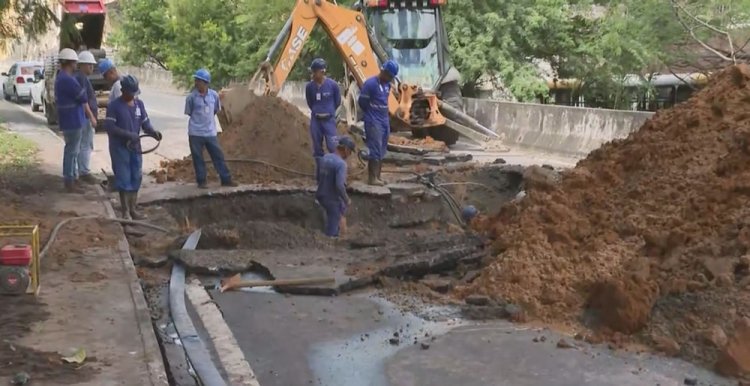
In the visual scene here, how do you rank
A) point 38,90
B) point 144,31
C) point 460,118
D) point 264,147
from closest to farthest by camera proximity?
point 264,147
point 460,118
point 38,90
point 144,31

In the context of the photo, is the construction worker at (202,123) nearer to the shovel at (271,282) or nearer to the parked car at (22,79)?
the shovel at (271,282)

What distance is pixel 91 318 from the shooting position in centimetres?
591

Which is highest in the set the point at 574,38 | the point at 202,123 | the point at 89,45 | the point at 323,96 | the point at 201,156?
the point at 574,38

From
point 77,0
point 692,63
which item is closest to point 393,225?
point 77,0

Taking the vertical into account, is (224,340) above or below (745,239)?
below

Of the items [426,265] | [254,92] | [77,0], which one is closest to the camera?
[426,265]

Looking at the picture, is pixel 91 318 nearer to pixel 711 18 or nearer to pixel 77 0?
pixel 77 0

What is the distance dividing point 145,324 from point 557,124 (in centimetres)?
1390

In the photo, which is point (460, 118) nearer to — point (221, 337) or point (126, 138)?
point (126, 138)

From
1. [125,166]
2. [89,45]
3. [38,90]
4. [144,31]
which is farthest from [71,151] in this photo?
[144,31]

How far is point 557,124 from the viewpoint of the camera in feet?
60.5

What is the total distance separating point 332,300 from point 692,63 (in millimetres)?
22340

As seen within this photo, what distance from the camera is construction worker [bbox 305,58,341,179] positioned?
12008 millimetres

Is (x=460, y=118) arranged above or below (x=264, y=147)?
above
